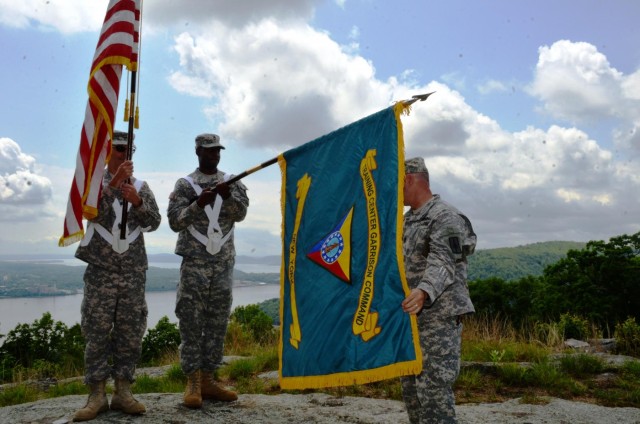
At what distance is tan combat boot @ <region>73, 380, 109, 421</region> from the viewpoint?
4912 mm

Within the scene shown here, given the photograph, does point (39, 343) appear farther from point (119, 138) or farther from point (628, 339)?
point (628, 339)

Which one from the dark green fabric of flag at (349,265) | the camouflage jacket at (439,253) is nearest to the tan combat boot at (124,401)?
the dark green fabric of flag at (349,265)

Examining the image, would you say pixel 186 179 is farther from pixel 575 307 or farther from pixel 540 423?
pixel 575 307

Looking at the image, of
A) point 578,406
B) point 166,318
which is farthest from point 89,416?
point 166,318

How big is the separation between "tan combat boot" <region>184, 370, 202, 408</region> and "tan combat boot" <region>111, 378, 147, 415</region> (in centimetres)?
41

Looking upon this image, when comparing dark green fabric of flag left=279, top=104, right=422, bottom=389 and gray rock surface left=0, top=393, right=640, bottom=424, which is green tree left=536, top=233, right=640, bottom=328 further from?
dark green fabric of flag left=279, top=104, right=422, bottom=389

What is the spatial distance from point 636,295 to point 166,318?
1562cm

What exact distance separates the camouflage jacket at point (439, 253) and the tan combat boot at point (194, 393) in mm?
2607

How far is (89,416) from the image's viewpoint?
494 cm

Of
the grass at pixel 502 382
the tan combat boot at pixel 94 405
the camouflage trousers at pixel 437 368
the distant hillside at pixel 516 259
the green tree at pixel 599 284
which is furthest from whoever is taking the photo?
the distant hillside at pixel 516 259

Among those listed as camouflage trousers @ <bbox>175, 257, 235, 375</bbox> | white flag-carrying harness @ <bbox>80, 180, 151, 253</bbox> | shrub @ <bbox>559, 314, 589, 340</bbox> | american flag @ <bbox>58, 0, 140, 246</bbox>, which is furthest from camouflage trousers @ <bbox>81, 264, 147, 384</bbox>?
shrub @ <bbox>559, 314, 589, 340</bbox>

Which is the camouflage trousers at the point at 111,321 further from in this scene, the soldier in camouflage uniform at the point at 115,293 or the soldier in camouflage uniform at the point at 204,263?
the soldier in camouflage uniform at the point at 204,263

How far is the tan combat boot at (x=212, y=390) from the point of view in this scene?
5.57m

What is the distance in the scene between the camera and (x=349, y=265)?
13.0 ft
